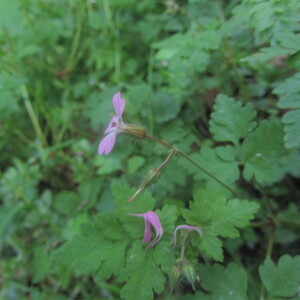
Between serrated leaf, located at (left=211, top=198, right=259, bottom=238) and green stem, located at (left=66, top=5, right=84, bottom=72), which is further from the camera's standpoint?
green stem, located at (left=66, top=5, right=84, bottom=72)

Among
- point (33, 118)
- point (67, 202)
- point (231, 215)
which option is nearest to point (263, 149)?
point (231, 215)

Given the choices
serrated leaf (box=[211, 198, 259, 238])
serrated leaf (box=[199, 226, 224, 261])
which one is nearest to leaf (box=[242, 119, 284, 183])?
serrated leaf (box=[211, 198, 259, 238])

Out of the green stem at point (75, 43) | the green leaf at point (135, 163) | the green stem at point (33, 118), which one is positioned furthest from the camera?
the green stem at point (75, 43)

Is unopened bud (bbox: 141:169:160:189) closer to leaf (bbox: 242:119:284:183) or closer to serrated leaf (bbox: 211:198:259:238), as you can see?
serrated leaf (bbox: 211:198:259:238)

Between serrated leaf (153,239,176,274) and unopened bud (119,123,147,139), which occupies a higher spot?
unopened bud (119,123,147,139)

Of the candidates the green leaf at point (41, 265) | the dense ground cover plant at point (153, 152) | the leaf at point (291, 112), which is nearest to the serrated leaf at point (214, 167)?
the dense ground cover plant at point (153, 152)

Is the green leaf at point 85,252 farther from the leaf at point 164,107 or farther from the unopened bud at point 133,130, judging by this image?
the leaf at point 164,107

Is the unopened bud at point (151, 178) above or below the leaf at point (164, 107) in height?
above
